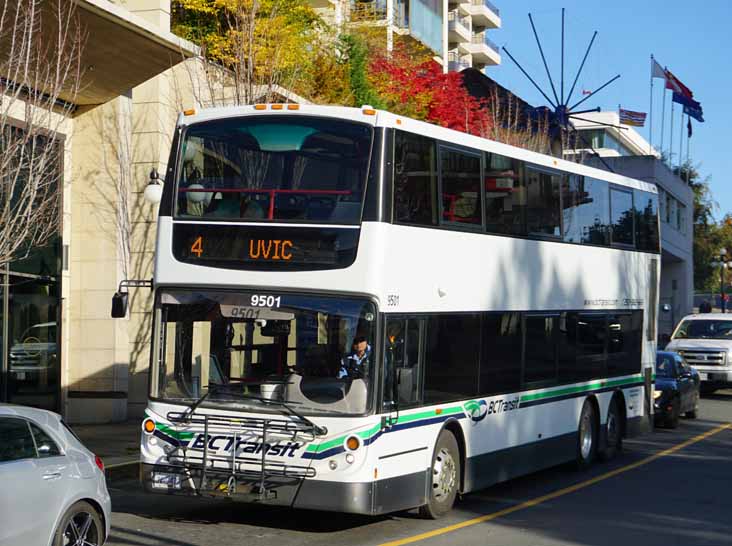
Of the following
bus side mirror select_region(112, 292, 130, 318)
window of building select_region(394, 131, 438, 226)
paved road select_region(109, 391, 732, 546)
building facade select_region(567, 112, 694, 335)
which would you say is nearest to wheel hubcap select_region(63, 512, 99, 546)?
paved road select_region(109, 391, 732, 546)

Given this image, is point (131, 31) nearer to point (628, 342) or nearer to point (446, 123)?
point (628, 342)

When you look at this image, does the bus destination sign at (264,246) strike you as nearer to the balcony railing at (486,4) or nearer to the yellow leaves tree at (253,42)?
the yellow leaves tree at (253,42)

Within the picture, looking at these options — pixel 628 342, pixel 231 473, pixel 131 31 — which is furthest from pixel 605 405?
pixel 131 31

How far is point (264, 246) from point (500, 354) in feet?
14.2

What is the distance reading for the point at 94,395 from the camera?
2338 centimetres

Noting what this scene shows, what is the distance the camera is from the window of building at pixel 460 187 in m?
13.4

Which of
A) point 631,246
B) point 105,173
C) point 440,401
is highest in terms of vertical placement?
point 105,173

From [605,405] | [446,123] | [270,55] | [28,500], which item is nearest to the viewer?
[28,500]

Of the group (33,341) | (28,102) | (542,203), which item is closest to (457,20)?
(33,341)

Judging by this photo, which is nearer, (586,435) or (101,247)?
(586,435)

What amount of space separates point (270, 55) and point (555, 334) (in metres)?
9.67

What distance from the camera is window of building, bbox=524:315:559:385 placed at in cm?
1584

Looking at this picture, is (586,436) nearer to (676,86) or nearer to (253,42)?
(253,42)

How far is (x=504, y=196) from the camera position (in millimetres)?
14992
